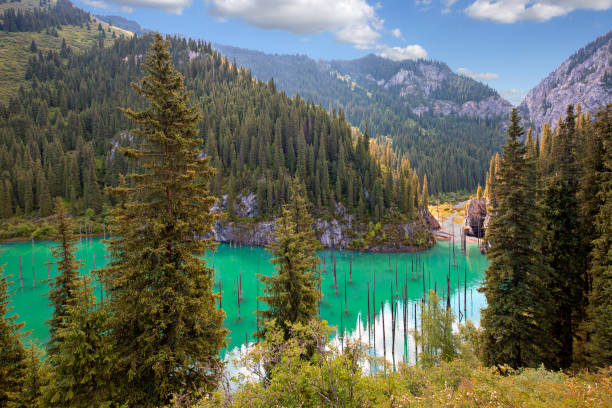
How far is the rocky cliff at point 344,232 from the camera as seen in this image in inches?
3740

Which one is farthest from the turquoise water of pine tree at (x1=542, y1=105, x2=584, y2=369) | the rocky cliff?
pine tree at (x1=542, y1=105, x2=584, y2=369)

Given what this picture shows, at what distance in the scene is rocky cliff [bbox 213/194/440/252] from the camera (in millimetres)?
95000

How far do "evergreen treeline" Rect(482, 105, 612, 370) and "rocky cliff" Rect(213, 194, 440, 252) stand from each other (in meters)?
68.7

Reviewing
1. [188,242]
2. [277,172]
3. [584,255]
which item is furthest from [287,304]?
[277,172]

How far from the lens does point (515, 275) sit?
21.5m

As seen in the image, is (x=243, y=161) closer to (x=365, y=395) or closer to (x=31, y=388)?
(x=31, y=388)

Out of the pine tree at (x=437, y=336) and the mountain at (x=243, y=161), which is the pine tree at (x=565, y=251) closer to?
the pine tree at (x=437, y=336)

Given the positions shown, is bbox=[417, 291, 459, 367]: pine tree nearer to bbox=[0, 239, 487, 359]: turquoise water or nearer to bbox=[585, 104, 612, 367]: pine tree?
bbox=[0, 239, 487, 359]: turquoise water

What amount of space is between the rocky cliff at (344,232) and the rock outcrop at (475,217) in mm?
20473

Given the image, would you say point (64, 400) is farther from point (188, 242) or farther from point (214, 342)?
point (188, 242)

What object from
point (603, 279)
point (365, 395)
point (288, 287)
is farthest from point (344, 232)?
point (365, 395)

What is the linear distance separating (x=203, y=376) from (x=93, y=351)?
4857mm

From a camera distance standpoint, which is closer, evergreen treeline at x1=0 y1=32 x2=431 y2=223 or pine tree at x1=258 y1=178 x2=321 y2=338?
pine tree at x1=258 y1=178 x2=321 y2=338

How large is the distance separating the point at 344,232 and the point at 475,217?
2061 inches
